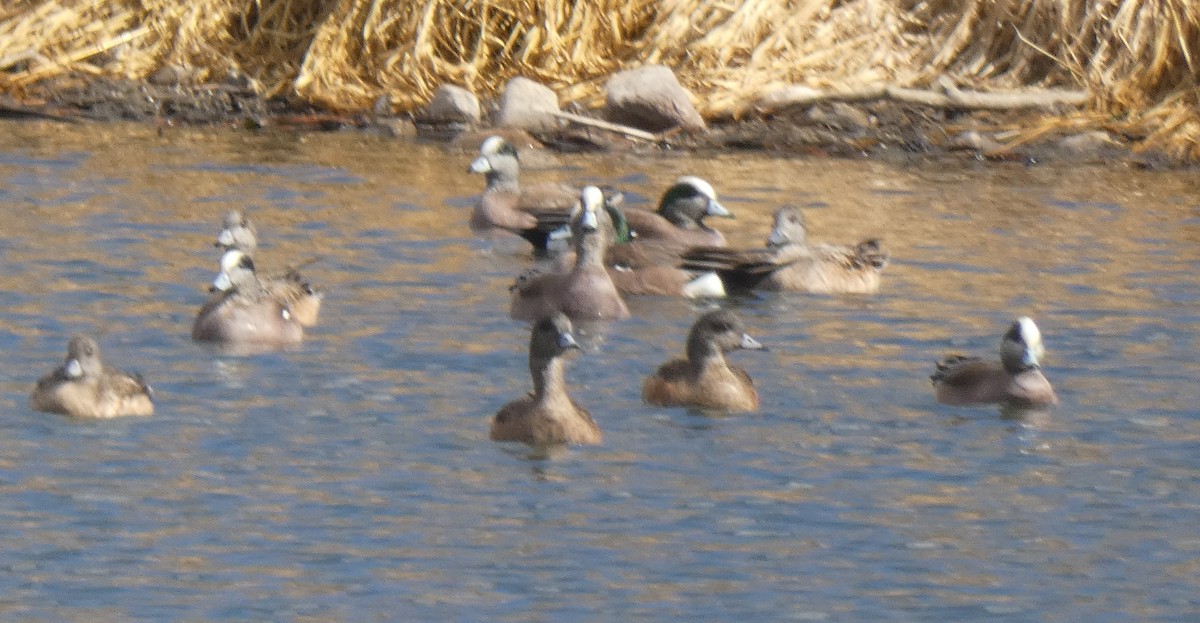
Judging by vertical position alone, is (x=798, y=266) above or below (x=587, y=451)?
above

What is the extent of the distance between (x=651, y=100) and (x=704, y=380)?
9.77 m

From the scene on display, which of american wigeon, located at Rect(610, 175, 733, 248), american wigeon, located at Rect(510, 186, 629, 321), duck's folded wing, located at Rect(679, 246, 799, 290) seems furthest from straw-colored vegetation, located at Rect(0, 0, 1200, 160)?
american wigeon, located at Rect(510, 186, 629, 321)

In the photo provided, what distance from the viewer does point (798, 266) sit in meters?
13.9

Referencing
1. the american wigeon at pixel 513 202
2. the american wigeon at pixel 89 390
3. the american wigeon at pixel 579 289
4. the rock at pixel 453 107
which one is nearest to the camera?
the american wigeon at pixel 89 390

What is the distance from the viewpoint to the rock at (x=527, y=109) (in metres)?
20.1

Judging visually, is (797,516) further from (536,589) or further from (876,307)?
(876,307)

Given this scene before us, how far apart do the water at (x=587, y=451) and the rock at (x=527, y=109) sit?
413cm

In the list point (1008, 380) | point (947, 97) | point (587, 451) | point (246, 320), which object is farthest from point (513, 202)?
point (587, 451)

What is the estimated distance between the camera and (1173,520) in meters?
8.65

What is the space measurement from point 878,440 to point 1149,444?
3.71 ft

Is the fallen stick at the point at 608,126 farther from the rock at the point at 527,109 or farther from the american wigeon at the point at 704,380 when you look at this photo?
the american wigeon at the point at 704,380

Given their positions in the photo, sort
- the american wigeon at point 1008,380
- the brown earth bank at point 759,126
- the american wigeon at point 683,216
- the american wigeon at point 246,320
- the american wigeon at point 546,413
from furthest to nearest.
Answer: the brown earth bank at point 759,126 → the american wigeon at point 683,216 → the american wigeon at point 246,320 → the american wigeon at point 1008,380 → the american wigeon at point 546,413

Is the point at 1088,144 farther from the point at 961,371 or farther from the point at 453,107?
the point at 961,371

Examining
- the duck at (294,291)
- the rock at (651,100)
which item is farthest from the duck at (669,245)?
the rock at (651,100)
